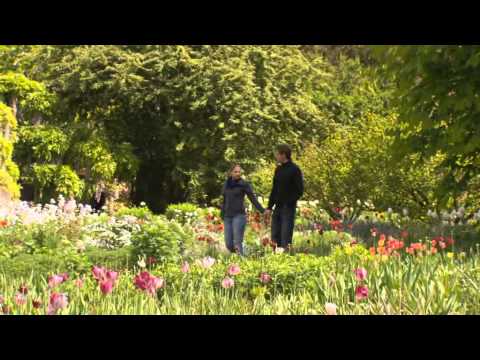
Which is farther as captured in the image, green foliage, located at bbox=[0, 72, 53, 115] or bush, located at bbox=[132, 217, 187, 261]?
green foliage, located at bbox=[0, 72, 53, 115]

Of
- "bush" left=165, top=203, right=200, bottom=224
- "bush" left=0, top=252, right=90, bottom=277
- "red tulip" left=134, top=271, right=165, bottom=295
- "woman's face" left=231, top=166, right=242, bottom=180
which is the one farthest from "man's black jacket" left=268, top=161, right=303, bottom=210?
"bush" left=165, top=203, right=200, bottom=224

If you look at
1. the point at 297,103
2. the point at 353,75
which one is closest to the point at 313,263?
the point at 297,103

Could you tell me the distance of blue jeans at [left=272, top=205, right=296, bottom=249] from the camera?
27.4 feet

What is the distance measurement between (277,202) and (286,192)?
207 millimetres

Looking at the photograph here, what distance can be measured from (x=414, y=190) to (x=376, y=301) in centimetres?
832

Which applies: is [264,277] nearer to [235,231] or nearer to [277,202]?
[277,202]

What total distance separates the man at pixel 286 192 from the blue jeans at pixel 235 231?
1.43 feet

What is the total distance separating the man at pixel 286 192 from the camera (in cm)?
824

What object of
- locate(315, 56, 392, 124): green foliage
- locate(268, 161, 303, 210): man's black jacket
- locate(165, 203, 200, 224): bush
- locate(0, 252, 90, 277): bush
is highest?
locate(315, 56, 392, 124): green foliage

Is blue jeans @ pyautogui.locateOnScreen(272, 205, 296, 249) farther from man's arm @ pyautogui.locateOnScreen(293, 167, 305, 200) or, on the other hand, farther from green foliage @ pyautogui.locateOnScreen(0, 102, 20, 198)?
green foliage @ pyautogui.locateOnScreen(0, 102, 20, 198)

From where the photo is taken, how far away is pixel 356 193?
1340 cm

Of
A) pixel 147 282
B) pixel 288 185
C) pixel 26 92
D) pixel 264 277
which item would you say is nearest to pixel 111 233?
pixel 288 185

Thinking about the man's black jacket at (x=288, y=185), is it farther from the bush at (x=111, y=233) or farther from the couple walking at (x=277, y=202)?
the bush at (x=111, y=233)

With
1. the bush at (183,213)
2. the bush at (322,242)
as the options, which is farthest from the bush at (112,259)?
the bush at (183,213)
